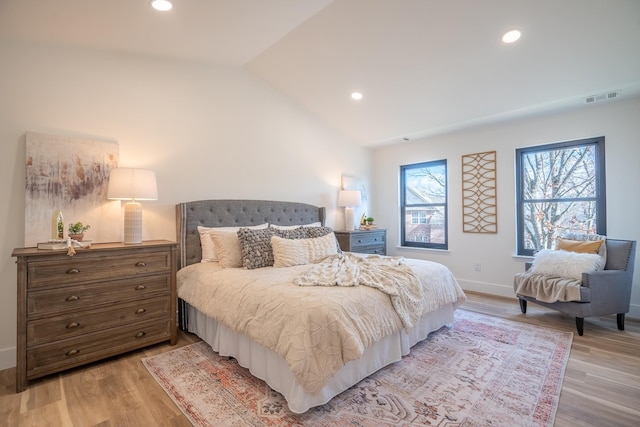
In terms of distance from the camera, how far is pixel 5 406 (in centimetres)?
184

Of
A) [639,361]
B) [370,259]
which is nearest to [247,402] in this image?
[370,259]

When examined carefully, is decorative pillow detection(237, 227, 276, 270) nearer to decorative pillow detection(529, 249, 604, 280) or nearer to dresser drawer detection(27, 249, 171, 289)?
dresser drawer detection(27, 249, 171, 289)

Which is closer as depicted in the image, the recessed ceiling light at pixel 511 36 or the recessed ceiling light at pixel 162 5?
the recessed ceiling light at pixel 162 5

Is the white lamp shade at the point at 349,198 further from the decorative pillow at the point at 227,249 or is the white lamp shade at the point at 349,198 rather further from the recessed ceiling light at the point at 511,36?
the recessed ceiling light at the point at 511,36

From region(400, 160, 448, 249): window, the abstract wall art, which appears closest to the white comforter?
the abstract wall art

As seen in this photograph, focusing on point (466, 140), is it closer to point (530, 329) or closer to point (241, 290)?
point (530, 329)

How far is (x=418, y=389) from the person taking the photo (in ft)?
6.55

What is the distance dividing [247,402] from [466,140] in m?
4.34

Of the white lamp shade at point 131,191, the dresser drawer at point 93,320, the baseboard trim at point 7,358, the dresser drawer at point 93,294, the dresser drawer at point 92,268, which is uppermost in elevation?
the white lamp shade at point 131,191

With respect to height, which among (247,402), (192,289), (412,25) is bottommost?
(247,402)

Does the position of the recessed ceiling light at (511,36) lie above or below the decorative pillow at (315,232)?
above

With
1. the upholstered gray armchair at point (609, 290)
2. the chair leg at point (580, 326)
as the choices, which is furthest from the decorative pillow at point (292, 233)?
the chair leg at point (580, 326)

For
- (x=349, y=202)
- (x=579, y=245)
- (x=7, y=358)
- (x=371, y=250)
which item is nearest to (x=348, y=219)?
(x=349, y=202)

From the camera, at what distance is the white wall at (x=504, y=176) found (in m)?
3.26
